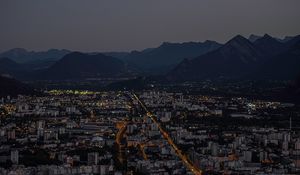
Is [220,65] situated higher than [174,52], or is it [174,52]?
[174,52]

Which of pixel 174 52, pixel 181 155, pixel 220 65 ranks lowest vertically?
pixel 181 155

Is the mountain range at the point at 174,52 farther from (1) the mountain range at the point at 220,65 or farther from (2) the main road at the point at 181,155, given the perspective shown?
(2) the main road at the point at 181,155

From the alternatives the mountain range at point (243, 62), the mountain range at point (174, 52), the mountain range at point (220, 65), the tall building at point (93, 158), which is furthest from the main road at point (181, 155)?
the mountain range at point (174, 52)

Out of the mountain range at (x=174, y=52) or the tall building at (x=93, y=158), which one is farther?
the mountain range at (x=174, y=52)

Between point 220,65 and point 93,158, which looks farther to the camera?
point 220,65

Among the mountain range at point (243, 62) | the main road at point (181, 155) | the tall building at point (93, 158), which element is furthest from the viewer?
the mountain range at point (243, 62)

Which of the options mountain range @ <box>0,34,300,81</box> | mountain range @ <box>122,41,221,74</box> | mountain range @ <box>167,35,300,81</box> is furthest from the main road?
mountain range @ <box>122,41,221,74</box>

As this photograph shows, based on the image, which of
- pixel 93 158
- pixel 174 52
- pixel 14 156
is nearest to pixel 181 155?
pixel 93 158

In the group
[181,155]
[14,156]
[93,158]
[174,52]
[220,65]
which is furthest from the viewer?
[174,52]

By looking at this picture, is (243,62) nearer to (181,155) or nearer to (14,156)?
(181,155)

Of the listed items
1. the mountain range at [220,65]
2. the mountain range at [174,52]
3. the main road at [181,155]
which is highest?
the mountain range at [174,52]

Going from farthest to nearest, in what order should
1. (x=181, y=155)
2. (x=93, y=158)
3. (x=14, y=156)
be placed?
(x=181, y=155) < (x=14, y=156) < (x=93, y=158)

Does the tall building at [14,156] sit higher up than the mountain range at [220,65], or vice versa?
the mountain range at [220,65]

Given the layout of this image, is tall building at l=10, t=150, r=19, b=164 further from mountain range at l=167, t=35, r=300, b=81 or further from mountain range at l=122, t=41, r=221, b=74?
mountain range at l=122, t=41, r=221, b=74
